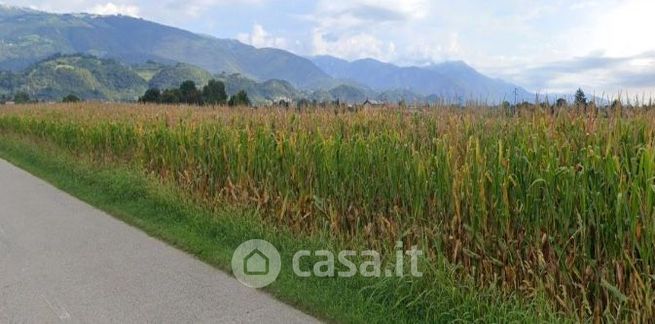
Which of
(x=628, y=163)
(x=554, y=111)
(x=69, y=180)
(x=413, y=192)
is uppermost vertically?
(x=554, y=111)

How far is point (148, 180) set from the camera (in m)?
8.95

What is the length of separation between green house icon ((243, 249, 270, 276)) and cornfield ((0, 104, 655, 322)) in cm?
57

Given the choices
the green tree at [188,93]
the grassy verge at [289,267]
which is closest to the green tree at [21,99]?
the green tree at [188,93]

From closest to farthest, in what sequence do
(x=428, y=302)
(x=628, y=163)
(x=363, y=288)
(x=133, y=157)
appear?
(x=628, y=163)
(x=428, y=302)
(x=363, y=288)
(x=133, y=157)

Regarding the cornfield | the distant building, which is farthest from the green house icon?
the distant building

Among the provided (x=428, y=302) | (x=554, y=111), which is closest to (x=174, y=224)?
(x=428, y=302)

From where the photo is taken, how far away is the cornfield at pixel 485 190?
3508 mm

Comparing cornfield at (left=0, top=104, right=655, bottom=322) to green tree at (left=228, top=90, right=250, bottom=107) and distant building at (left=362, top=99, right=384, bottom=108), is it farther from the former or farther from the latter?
green tree at (left=228, top=90, right=250, bottom=107)

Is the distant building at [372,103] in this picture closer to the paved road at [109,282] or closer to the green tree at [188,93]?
the paved road at [109,282]

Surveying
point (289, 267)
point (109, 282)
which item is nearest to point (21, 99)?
point (109, 282)

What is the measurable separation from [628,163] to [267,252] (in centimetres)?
360

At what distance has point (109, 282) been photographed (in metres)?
4.95

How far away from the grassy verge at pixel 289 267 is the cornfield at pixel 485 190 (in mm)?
261

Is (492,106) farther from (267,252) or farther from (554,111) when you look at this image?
(267,252)
